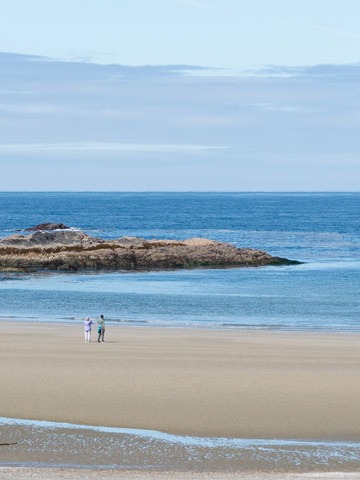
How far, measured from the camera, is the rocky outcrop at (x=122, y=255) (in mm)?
72875

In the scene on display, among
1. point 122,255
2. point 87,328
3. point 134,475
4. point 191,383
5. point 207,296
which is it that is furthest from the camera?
point 122,255

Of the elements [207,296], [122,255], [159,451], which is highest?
[122,255]

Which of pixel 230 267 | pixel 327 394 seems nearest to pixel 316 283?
pixel 230 267

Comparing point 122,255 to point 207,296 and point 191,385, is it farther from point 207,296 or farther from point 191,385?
point 191,385

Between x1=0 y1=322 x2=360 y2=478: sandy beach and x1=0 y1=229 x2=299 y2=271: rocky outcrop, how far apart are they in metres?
36.3

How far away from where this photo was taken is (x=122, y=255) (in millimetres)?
75125

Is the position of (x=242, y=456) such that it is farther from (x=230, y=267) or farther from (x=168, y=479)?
(x=230, y=267)

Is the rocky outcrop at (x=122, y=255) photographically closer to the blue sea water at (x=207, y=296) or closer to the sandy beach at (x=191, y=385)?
the blue sea water at (x=207, y=296)

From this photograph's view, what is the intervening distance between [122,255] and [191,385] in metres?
50.0

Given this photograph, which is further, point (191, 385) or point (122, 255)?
point (122, 255)

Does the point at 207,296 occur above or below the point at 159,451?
below

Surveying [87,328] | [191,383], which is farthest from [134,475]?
[87,328]

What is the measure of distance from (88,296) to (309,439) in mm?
36284

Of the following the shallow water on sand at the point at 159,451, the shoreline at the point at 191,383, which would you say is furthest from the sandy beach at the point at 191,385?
the shallow water on sand at the point at 159,451
